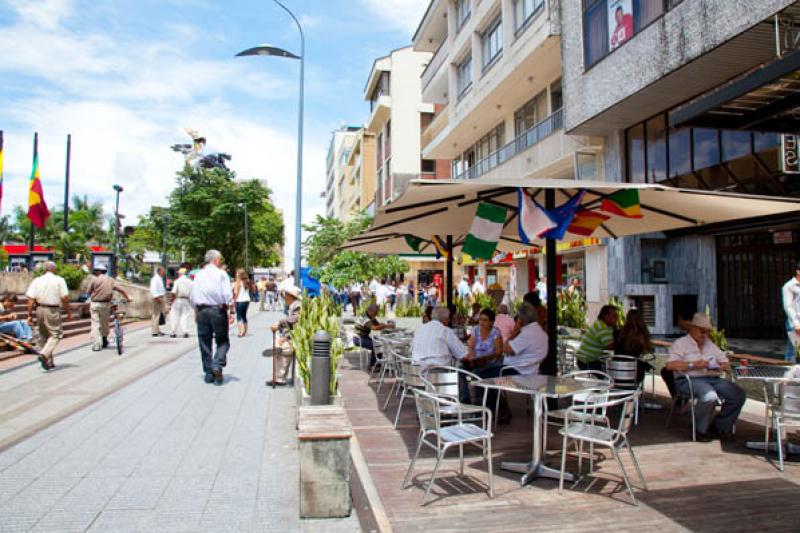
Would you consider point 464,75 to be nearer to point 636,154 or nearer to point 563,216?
point 636,154

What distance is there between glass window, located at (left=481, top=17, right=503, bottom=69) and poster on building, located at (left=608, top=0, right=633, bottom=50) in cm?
735

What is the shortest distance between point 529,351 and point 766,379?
2.23 metres

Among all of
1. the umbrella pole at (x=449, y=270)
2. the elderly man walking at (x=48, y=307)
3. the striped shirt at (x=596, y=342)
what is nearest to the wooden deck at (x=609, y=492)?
the striped shirt at (x=596, y=342)

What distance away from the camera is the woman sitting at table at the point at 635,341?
6.88 m

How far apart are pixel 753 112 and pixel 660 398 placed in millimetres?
4213

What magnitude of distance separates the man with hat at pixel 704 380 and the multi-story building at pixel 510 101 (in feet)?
38.7

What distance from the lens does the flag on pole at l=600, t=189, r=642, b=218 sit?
5.70 metres

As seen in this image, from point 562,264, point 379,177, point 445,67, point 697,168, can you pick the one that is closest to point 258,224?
point 379,177

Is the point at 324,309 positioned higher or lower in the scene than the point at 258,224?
lower

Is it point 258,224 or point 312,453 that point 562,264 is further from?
point 258,224

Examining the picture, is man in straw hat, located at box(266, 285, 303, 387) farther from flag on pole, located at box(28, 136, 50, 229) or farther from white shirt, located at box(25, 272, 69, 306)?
flag on pole, located at box(28, 136, 50, 229)

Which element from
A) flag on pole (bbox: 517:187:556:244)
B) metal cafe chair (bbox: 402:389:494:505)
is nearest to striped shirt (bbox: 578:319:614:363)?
flag on pole (bbox: 517:187:556:244)

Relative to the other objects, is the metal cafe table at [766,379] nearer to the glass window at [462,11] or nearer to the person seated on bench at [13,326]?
the person seated on bench at [13,326]

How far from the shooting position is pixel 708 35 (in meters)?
11.2
